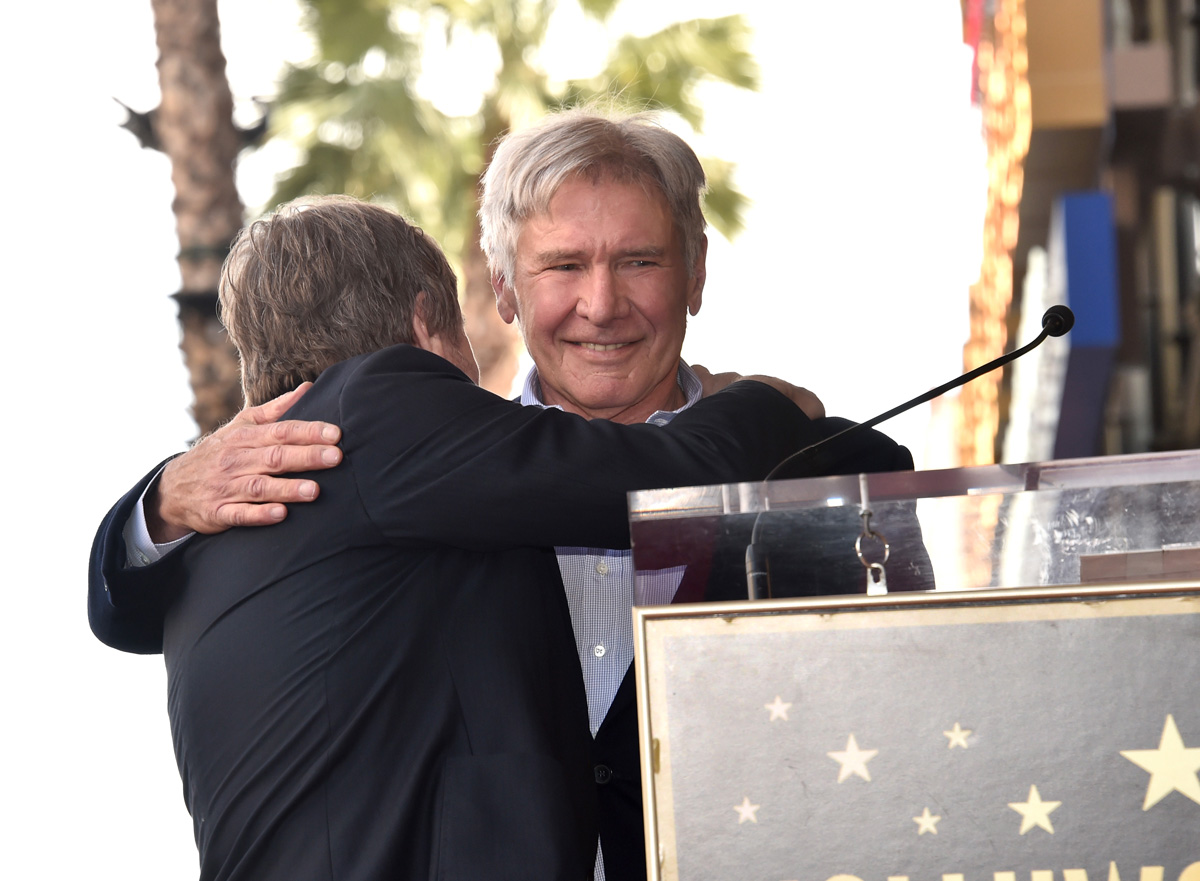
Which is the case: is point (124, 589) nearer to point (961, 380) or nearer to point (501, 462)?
point (501, 462)

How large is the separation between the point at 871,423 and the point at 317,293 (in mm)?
991

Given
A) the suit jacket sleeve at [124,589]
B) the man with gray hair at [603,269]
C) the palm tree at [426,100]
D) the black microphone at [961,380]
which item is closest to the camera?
the black microphone at [961,380]

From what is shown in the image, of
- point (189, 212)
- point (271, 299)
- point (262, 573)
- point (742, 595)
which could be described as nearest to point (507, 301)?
point (271, 299)

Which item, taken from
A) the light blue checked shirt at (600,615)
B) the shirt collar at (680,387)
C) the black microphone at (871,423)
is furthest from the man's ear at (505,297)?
the black microphone at (871,423)

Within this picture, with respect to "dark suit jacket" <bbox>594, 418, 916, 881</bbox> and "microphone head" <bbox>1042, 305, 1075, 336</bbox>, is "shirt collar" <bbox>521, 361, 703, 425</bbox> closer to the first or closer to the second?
"dark suit jacket" <bbox>594, 418, 916, 881</bbox>

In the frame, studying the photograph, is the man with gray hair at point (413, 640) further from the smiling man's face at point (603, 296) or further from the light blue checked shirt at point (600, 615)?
the smiling man's face at point (603, 296)

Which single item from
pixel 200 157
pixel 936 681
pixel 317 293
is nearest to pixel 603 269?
pixel 317 293

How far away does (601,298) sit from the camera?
2.68 meters

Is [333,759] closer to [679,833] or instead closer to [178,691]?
[178,691]

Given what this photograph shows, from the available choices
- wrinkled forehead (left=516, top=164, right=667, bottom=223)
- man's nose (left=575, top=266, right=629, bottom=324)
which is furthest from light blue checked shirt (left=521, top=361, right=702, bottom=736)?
wrinkled forehead (left=516, top=164, right=667, bottom=223)

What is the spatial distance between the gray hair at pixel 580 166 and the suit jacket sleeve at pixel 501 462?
81 cm

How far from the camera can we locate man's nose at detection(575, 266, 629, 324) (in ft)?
8.80

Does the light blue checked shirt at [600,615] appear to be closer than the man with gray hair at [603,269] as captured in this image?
Yes

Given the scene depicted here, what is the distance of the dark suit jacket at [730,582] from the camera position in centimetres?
139
